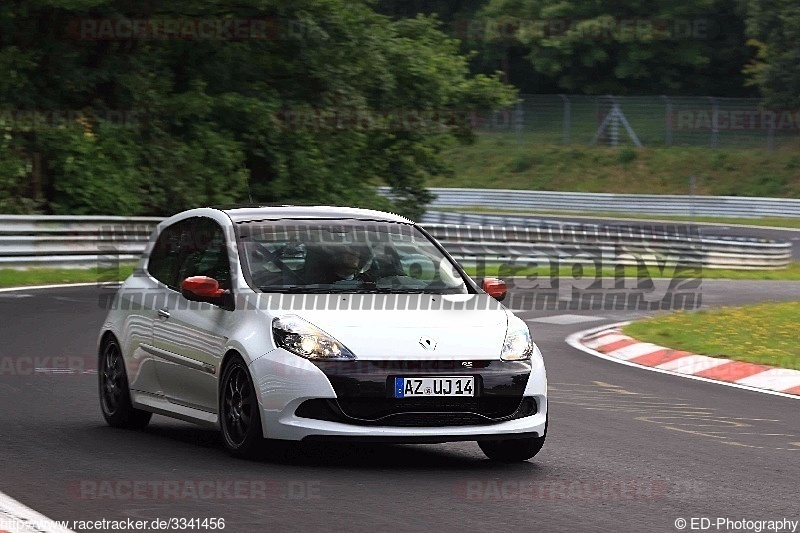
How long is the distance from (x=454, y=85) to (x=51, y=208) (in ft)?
37.5

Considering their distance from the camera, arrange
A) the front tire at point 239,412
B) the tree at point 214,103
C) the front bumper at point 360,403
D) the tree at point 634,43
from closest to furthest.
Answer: the front bumper at point 360,403 < the front tire at point 239,412 < the tree at point 214,103 < the tree at point 634,43

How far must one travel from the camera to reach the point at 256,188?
111 feet

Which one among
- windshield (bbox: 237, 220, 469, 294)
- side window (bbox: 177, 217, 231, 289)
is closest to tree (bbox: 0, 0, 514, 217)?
side window (bbox: 177, 217, 231, 289)

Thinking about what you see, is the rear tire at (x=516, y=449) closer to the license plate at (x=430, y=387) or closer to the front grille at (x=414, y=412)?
the front grille at (x=414, y=412)

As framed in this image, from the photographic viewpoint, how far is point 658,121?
6531cm

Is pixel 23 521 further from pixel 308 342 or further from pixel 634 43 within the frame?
pixel 634 43

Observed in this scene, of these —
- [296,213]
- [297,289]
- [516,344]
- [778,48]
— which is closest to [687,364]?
[296,213]

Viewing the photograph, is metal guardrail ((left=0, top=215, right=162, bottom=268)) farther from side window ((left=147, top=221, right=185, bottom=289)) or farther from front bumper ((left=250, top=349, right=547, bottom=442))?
front bumper ((left=250, top=349, right=547, bottom=442))

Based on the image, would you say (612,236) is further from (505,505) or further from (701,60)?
(701,60)

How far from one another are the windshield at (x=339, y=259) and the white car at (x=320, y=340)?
10mm

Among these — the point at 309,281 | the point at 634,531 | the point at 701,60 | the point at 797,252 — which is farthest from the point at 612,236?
the point at 701,60

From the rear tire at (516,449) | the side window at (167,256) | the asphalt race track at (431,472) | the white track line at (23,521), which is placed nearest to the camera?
the white track line at (23,521)

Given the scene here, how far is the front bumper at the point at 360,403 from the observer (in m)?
8.40

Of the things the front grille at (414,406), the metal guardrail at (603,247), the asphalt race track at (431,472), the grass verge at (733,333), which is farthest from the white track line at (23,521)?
the metal guardrail at (603,247)
